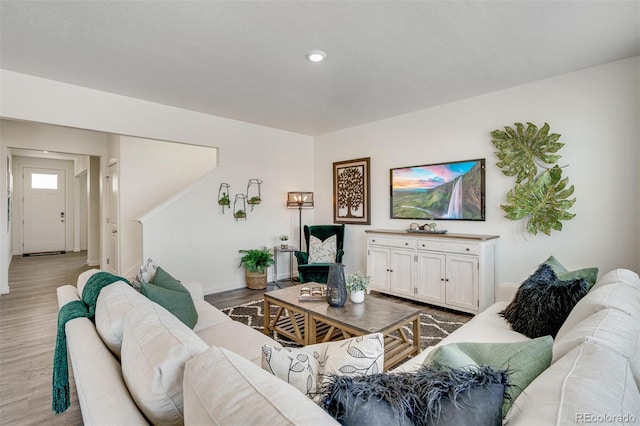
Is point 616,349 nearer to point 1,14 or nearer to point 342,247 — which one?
point 1,14

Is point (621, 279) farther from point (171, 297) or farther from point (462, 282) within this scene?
point (171, 297)

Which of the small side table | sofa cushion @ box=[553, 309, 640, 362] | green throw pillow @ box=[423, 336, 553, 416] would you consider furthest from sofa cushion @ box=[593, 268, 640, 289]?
the small side table

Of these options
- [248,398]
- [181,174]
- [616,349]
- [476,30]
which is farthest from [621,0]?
[181,174]

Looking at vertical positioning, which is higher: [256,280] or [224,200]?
[224,200]

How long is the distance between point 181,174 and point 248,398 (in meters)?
5.48

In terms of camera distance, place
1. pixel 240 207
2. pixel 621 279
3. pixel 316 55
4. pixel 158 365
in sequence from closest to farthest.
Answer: pixel 158 365 → pixel 621 279 → pixel 316 55 → pixel 240 207

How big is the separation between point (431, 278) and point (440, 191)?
1142 mm

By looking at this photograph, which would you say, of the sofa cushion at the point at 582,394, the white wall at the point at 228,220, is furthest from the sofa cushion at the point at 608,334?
the white wall at the point at 228,220

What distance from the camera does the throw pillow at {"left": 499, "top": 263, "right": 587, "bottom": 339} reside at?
171 centimetres

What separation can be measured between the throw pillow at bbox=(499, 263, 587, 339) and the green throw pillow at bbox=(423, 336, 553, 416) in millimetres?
874

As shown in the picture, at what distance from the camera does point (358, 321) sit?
218 cm

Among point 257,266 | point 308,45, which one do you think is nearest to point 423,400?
point 308,45

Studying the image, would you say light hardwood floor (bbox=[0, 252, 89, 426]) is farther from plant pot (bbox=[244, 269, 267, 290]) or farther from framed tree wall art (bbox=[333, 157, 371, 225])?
framed tree wall art (bbox=[333, 157, 371, 225])

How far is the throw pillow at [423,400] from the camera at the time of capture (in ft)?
2.20
